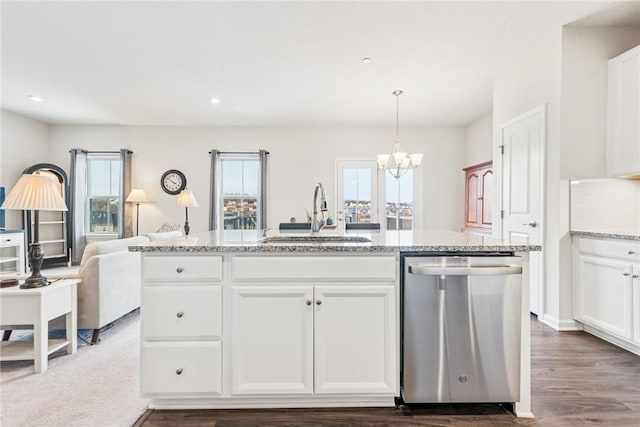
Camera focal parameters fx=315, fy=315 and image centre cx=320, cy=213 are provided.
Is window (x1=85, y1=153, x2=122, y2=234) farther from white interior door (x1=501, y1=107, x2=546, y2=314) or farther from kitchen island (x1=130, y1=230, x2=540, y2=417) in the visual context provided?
white interior door (x1=501, y1=107, x2=546, y2=314)

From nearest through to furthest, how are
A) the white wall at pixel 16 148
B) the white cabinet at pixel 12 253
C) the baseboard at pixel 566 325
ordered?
the baseboard at pixel 566 325, the white cabinet at pixel 12 253, the white wall at pixel 16 148

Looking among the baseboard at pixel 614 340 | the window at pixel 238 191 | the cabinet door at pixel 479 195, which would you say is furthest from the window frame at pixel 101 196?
the baseboard at pixel 614 340

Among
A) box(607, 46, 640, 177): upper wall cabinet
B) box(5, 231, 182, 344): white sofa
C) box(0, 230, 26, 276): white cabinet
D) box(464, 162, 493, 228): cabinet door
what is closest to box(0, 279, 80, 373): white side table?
box(5, 231, 182, 344): white sofa

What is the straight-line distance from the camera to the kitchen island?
5.31 ft

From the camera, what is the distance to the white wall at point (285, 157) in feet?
19.9

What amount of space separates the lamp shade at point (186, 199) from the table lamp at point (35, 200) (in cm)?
331

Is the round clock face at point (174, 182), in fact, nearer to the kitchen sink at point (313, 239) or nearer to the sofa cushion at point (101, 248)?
the sofa cushion at point (101, 248)

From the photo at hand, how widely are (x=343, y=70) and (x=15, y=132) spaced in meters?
5.66

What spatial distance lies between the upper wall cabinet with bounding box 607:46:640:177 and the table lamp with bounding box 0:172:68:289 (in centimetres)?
435

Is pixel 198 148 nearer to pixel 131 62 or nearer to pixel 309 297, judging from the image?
Result: pixel 131 62

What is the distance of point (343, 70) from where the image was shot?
3594 mm

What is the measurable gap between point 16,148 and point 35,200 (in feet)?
→ 15.3

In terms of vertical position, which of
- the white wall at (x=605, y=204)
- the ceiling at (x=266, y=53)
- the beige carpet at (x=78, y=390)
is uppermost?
the ceiling at (x=266, y=53)

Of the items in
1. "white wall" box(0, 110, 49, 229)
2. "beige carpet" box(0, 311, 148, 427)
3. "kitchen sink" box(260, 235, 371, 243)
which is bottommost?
"beige carpet" box(0, 311, 148, 427)
